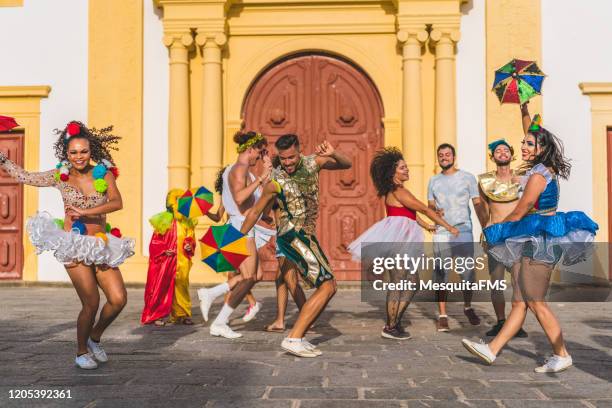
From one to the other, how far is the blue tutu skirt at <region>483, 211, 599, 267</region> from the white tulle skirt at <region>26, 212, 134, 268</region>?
2.94 m

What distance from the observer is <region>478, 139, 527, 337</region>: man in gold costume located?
21.5 feet

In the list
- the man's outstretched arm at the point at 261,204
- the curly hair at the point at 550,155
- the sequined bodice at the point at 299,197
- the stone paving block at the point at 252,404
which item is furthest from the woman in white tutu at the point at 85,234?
the curly hair at the point at 550,155

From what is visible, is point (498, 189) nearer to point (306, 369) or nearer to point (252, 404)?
point (306, 369)

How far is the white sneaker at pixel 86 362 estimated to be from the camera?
5.01 meters

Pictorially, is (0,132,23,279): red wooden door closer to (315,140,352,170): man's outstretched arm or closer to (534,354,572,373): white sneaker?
(315,140,352,170): man's outstretched arm

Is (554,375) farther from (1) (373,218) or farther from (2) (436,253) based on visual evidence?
(1) (373,218)

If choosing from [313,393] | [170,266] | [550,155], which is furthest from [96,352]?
[550,155]

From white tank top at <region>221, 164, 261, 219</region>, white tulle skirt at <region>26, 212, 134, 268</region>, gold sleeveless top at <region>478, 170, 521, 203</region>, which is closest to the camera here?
white tulle skirt at <region>26, 212, 134, 268</region>

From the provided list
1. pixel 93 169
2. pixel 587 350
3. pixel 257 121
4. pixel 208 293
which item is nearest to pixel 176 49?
pixel 257 121

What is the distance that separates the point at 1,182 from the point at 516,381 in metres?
11.0

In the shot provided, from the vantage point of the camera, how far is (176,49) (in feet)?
40.1

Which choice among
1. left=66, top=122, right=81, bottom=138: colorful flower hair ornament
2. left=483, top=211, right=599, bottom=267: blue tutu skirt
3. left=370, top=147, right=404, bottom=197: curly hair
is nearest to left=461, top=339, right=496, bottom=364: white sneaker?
left=483, top=211, right=599, bottom=267: blue tutu skirt

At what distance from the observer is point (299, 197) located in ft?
18.7

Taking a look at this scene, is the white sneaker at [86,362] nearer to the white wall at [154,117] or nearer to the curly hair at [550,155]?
the curly hair at [550,155]
